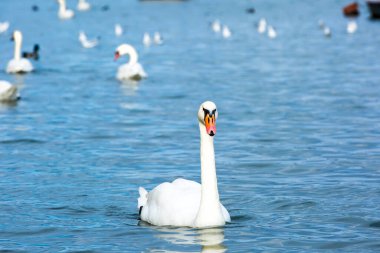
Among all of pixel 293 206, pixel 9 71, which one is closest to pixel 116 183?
→ pixel 293 206

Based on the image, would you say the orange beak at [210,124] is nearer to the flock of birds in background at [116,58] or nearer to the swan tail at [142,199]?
the swan tail at [142,199]

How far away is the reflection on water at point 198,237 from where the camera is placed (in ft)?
33.6

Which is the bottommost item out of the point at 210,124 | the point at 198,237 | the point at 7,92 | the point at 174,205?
the point at 198,237

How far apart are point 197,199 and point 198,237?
580 mm

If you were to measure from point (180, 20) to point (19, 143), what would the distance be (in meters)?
45.2

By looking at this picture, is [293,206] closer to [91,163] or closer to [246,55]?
[91,163]

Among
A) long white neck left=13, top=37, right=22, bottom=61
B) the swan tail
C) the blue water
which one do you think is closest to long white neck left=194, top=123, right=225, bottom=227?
the blue water

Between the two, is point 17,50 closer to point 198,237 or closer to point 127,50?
point 127,50

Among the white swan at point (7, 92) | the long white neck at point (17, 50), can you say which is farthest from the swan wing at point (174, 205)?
the long white neck at point (17, 50)

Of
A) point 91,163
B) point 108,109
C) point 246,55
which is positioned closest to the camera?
point 91,163

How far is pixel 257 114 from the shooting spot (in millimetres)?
20859

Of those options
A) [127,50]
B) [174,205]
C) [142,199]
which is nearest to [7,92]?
[127,50]

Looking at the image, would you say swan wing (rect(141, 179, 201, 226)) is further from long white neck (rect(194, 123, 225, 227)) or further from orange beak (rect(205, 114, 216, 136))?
orange beak (rect(205, 114, 216, 136))

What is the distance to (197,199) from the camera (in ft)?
35.9
